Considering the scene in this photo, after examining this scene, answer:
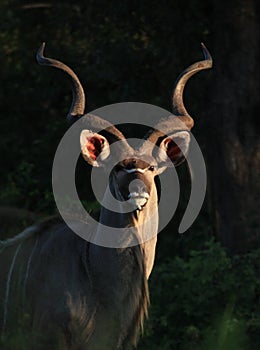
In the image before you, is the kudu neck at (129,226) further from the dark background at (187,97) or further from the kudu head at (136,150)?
the dark background at (187,97)

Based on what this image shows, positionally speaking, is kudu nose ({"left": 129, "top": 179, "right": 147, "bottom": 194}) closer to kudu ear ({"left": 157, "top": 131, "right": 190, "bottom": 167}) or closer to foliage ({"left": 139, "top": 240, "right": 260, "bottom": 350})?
kudu ear ({"left": 157, "top": 131, "right": 190, "bottom": 167})

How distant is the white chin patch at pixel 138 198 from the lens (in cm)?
433

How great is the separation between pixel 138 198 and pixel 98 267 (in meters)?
0.51

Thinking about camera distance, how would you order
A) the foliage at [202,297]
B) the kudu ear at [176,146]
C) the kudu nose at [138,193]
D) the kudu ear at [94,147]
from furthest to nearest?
the foliage at [202,297]
the kudu ear at [176,146]
the kudu ear at [94,147]
the kudu nose at [138,193]

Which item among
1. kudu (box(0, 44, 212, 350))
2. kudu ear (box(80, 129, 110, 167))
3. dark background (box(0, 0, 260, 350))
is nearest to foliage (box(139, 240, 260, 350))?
dark background (box(0, 0, 260, 350))

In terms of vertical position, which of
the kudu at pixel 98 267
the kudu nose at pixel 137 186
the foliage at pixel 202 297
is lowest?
the foliage at pixel 202 297

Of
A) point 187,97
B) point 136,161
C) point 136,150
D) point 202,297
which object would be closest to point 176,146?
point 136,150

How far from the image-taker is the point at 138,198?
171 inches

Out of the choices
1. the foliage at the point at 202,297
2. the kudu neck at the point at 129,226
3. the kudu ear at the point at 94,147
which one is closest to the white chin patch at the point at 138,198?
the kudu neck at the point at 129,226

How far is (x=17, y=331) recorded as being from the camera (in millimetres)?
4457

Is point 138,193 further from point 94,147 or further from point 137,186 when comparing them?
point 94,147

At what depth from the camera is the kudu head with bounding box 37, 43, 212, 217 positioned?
4422mm

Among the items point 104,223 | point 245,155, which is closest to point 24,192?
point 245,155

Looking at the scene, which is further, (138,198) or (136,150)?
(136,150)
